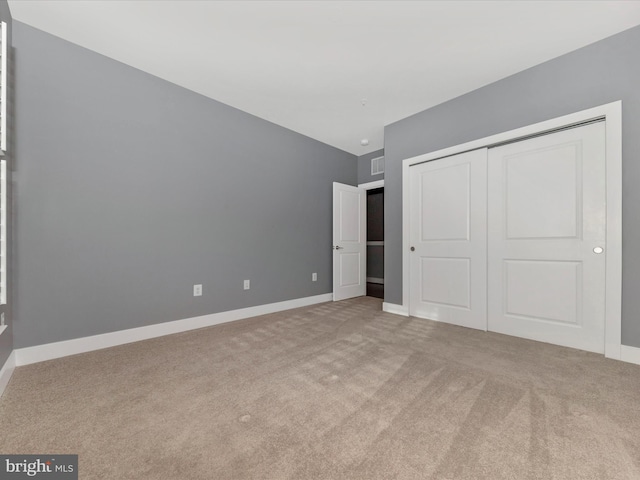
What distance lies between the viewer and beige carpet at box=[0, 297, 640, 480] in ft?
3.70

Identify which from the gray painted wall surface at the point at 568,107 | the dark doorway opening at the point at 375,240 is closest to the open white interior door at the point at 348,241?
the gray painted wall surface at the point at 568,107

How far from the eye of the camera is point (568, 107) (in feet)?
7.93

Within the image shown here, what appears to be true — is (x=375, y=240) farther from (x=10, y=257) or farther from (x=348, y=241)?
(x=10, y=257)

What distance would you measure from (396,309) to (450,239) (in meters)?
1.19

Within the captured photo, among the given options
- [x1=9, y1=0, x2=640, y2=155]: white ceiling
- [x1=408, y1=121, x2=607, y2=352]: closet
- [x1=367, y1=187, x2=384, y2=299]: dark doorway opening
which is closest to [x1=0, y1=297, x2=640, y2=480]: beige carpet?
[x1=408, y1=121, x2=607, y2=352]: closet

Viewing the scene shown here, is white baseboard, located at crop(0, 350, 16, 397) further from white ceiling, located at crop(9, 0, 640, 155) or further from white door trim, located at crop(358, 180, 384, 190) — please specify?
white door trim, located at crop(358, 180, 384, 190)

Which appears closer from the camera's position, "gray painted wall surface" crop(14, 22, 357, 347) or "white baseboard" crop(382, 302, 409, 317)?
"gray painted wall surface" crop(14, 22, 357, 347)

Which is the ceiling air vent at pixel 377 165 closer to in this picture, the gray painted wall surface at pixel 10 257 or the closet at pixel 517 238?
the closet at pixel 517 238

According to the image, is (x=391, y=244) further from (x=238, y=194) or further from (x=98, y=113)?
(x=98, y=113)

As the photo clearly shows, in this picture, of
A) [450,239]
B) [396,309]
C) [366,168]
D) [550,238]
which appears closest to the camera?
[550,238]

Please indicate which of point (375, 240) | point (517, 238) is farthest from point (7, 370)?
point (375, 240)

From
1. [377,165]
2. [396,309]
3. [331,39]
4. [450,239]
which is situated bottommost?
[396,309]

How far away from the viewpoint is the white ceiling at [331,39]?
1.98 m

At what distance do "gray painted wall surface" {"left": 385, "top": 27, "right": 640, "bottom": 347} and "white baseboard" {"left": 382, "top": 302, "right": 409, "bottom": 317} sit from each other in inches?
5.7
